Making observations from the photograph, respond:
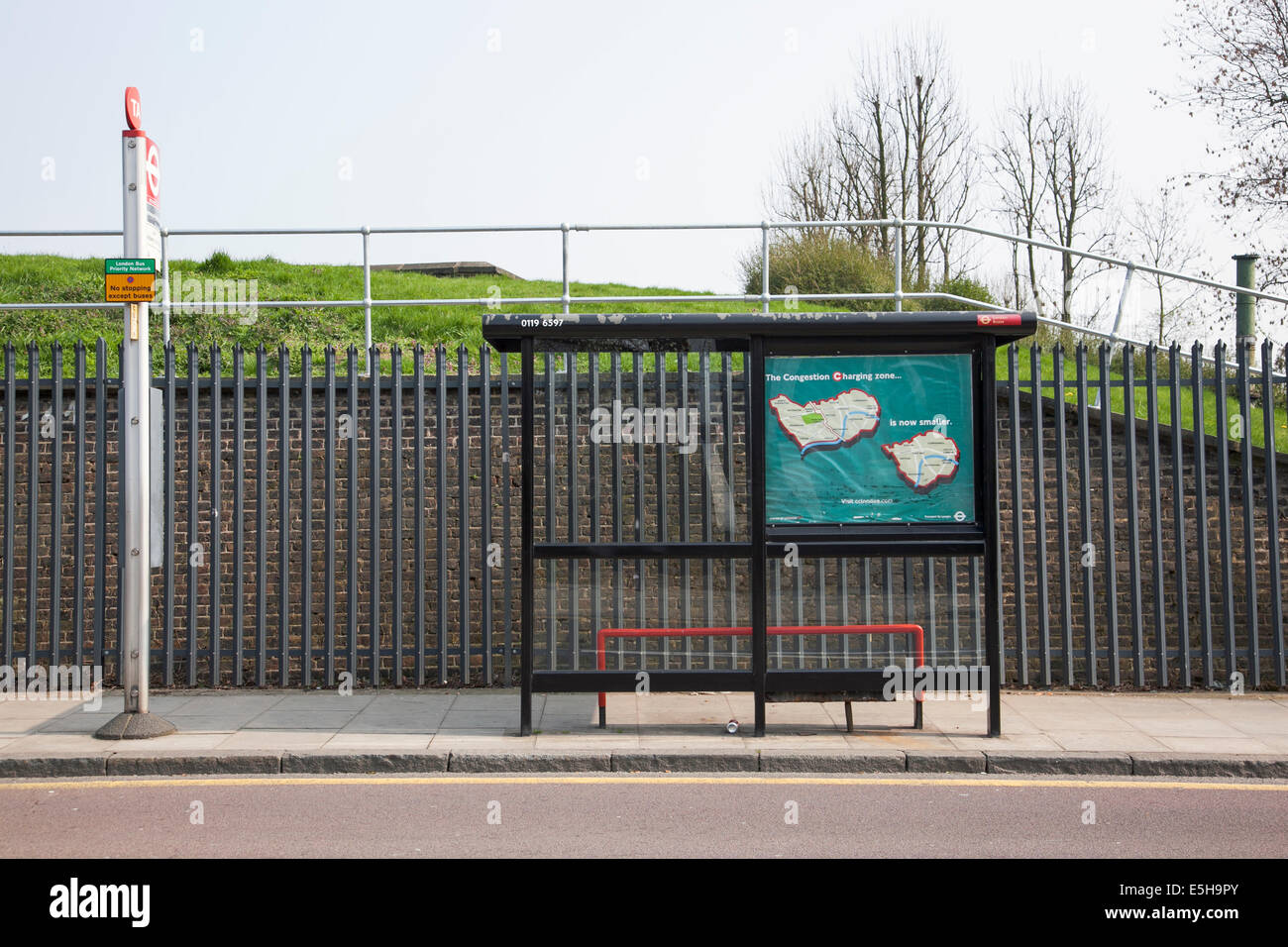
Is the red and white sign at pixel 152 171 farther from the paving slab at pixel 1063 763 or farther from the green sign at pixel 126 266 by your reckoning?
the paving slab at pixel 1063 763

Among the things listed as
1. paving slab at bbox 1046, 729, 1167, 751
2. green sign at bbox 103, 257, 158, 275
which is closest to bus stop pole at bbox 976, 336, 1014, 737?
paving slab at bbox 1046, 729, 1167, 751

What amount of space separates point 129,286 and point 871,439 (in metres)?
5.00

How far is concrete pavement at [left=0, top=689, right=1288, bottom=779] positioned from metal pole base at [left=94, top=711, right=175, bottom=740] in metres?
0.08

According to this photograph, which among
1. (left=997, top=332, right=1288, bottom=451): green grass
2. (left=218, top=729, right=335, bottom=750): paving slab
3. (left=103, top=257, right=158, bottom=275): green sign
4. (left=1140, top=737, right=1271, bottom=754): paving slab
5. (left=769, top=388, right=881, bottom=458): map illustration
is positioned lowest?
(left=1140, top=737, right=1271, bottom=754): paving slab

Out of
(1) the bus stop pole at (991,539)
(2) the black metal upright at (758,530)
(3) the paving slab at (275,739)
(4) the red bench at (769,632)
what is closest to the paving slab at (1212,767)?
(1) the bus stop pole at (991,539)

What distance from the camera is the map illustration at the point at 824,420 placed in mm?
7613

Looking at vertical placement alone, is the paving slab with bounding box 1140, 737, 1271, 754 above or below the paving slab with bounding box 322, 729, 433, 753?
below

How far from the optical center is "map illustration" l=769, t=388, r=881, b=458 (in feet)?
25.0

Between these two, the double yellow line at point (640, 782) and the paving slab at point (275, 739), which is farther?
the paving slab at point (275, 739)

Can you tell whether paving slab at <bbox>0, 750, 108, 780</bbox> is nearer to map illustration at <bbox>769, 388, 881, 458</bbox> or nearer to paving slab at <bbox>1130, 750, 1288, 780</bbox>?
map illustration at <bbox>769, 388, 881, 458</bbox>

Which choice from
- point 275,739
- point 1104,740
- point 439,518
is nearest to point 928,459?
point 1104,740

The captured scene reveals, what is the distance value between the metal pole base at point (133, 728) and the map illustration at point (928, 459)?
5199 millimetres

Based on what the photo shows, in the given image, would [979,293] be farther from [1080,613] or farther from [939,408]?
[939,408]
